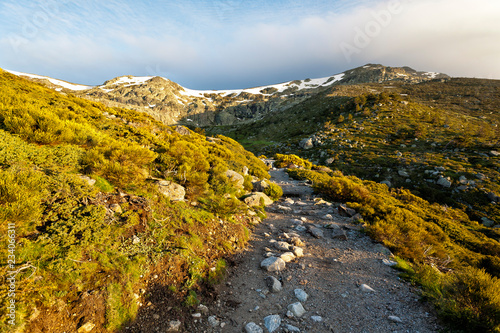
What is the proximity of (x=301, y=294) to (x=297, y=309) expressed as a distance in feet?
1.67

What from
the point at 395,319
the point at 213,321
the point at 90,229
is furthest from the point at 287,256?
the point at 90,229

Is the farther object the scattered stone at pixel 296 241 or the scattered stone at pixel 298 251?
the scattered stone at pixel 296 241

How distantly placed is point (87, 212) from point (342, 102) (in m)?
70.1

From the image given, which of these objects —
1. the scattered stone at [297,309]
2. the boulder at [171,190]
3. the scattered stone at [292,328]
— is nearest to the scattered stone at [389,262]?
the scattered stone at [297,309]

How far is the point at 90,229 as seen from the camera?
3936mm

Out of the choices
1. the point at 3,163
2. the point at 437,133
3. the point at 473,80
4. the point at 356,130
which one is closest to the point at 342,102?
the point at 356,130

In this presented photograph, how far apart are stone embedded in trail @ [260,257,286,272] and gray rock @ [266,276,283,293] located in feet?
1.31

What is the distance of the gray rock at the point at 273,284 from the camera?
4750 millimetres

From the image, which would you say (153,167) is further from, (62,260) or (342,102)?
(342,102)

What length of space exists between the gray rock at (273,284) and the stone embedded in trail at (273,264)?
0.40 m

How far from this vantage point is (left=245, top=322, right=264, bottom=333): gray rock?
3653 mm

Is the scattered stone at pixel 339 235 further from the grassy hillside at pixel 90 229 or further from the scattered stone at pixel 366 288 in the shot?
the grassy hillside at pixel 90 229

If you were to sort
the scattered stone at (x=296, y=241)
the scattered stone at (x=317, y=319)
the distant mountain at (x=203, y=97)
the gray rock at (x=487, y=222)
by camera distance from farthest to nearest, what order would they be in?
the distant mountain at (x=203, y=97) < the gray rock at (x=487, y=222) < the scattered stone at (x=296, y=241) < the scattered stone at (x=317, y=319)

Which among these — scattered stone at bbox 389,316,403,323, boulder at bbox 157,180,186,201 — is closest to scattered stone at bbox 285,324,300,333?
scattered stone at bbox 389,316,403,323
